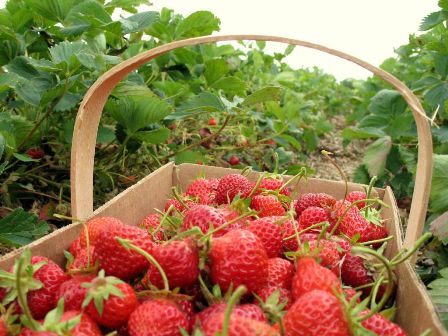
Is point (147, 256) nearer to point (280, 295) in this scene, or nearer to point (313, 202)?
point (280, 295)

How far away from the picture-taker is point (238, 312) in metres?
0.70

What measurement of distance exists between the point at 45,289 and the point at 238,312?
29 centimetres

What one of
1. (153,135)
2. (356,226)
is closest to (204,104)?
(153,135)

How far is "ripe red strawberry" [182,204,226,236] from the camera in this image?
0.85 m

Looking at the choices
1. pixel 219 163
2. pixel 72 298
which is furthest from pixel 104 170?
pixel 72 298

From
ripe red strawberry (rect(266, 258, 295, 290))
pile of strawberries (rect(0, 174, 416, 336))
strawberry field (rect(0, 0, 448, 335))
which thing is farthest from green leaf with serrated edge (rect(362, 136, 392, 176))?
ripe red strawberry (rect(266, 258, 295, 290))

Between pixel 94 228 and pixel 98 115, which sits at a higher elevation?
pixel 98 115

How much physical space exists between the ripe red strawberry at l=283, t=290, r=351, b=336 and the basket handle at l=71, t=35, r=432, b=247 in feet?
1.01

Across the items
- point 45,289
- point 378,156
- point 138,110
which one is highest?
point 138,110

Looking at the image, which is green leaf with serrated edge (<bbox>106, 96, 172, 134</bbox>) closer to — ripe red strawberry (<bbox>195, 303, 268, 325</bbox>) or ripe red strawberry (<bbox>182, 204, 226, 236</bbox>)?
ripe red strawberry (<bbox>182, 204, 226, 236</bbox>)

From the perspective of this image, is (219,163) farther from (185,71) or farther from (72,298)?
(72,298)

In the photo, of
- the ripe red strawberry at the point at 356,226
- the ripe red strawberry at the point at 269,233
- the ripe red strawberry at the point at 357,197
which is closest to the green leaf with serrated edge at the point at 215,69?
the ripe red strawberry at the point at 357,197

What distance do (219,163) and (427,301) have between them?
155 cm

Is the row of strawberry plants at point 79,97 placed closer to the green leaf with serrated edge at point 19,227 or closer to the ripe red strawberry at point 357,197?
the green leaf with serrated edge at point 19,227
